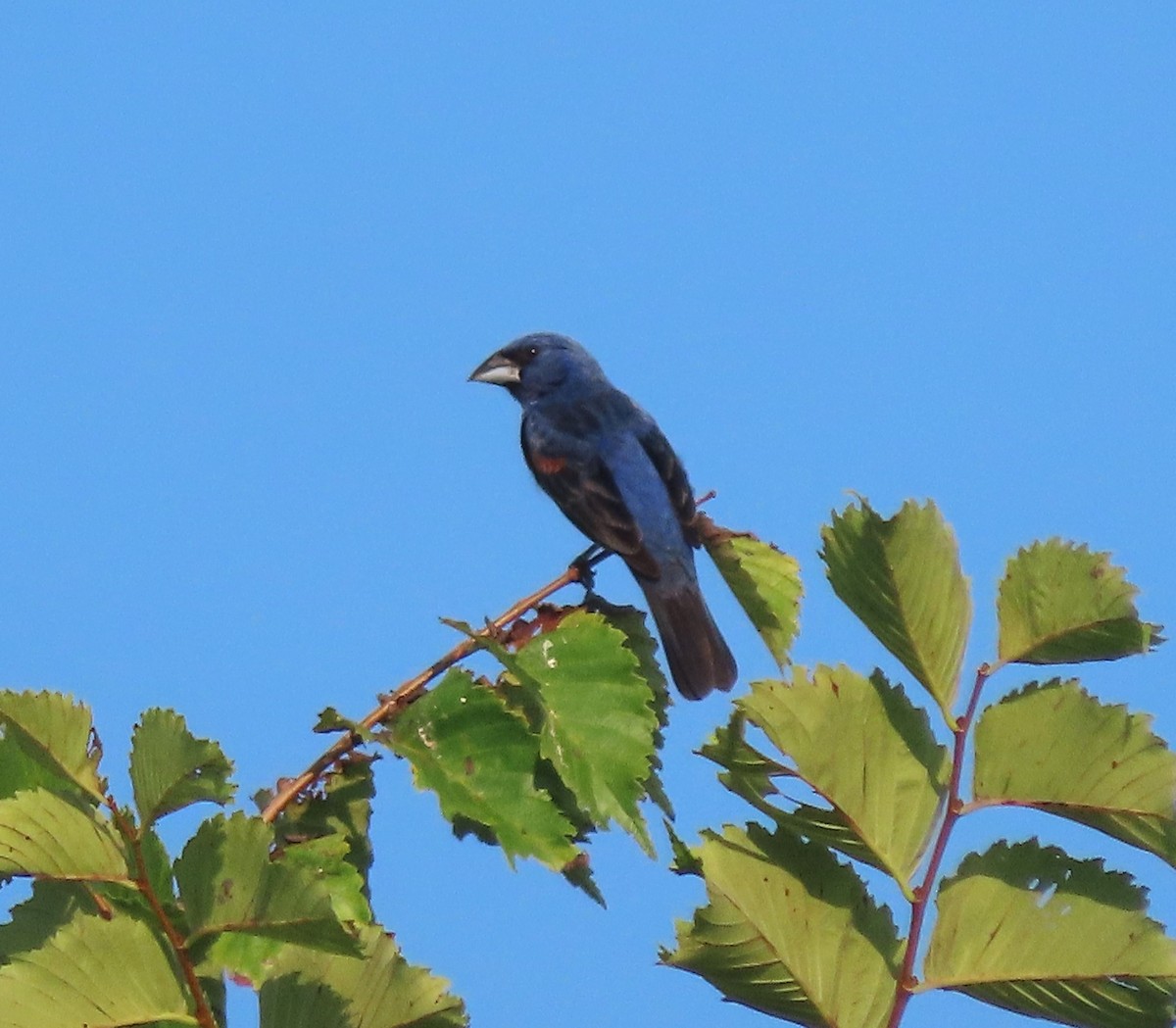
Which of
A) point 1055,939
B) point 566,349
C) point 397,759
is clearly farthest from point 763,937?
point 566,349

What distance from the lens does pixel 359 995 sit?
233 cm

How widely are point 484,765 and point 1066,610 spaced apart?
1.01m

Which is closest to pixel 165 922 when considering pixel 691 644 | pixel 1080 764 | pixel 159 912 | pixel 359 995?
pixel 159 912

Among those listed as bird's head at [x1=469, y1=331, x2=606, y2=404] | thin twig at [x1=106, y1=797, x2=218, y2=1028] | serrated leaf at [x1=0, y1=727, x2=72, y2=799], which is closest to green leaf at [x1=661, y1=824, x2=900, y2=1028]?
thin twig at [x1=106, y1=797, x2=218, y2=1028]

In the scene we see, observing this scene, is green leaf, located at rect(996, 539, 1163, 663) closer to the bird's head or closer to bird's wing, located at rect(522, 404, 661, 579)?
bird's wing, located at rect(522, 404, 661, 579)

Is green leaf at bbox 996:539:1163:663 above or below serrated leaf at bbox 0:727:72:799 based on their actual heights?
above

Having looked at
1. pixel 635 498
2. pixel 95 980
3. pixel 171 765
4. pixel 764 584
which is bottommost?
pixel 95 980

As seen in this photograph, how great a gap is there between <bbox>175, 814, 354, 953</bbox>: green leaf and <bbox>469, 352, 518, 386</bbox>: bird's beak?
23.4ft

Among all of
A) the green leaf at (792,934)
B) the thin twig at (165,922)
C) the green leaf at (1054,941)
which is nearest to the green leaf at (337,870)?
the thin twig at (165,922)

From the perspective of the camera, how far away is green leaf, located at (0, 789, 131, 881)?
2322 millimetres

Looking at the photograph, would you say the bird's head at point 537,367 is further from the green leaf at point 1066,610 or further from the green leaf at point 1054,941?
the green leaf at point 1054,941

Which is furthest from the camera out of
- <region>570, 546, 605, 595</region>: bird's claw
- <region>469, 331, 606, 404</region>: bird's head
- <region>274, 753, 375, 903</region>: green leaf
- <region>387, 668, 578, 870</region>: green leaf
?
<region>469, 331, 606, 404</region>: bird's head

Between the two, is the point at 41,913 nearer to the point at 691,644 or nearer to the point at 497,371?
the point at 691,644

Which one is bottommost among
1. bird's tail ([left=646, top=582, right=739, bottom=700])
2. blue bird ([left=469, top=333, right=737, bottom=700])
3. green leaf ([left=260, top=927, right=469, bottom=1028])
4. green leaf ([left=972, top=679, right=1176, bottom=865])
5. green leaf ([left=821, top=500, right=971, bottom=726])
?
green leaf ([left=260, top=927, right=469, bottom=1028])
